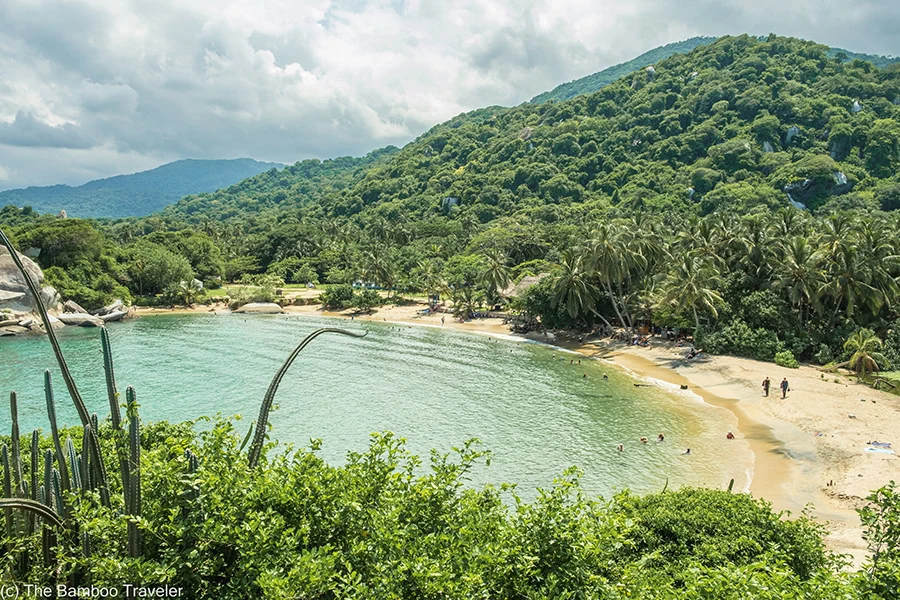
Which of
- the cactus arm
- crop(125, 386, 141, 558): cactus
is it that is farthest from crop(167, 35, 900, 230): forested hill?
the cactus arm

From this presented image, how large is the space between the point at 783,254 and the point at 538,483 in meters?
30.4

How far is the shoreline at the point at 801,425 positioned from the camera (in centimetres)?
1989

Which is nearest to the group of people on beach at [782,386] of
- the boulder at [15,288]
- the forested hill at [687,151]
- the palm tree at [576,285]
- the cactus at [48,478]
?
the palm tree at [576,285]

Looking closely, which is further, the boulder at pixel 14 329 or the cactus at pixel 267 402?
the boulder at pixel 14 329

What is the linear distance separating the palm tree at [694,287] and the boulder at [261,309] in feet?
160

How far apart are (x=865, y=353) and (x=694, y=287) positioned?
35.2 feet

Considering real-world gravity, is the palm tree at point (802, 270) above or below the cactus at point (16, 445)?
above

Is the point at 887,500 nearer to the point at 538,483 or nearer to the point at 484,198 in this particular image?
the point at 538,483

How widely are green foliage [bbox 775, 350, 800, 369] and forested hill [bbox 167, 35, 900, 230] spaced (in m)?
60.2

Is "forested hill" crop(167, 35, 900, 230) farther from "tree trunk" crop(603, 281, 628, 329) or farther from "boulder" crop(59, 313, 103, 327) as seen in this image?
"boulder" crop(59, 313, 103, 327)

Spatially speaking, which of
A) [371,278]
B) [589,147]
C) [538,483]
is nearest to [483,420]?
[538,483]

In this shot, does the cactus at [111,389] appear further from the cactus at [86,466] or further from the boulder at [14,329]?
the boulder at [14,329]

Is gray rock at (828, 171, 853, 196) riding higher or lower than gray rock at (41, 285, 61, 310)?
higher

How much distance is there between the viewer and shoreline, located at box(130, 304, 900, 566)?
19.9 meters
